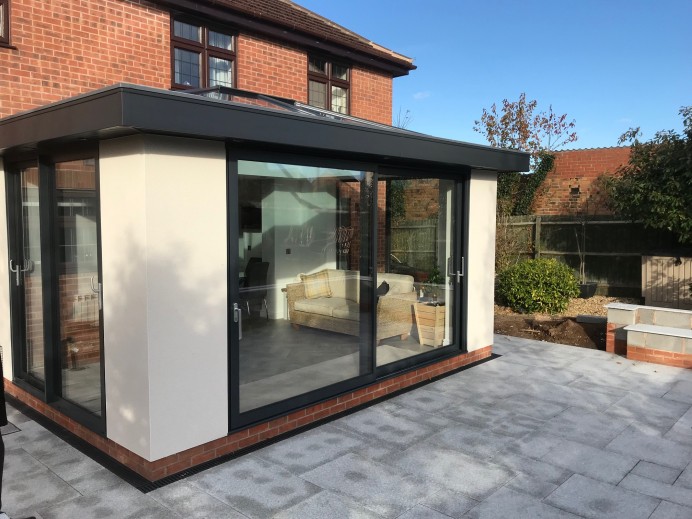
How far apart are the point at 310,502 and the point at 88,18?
21.6 feet

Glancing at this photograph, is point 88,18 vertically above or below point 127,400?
above

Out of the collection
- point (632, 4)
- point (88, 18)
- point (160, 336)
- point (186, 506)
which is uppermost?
point (632, 4)

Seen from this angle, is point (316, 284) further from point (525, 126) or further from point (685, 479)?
point (525, 126)

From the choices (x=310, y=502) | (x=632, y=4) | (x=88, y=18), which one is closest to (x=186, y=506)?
(x=310, y=502)

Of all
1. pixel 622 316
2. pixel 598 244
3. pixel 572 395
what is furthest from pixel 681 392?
pixel 598 244

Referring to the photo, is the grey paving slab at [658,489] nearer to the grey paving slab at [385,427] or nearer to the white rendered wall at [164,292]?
the grey paving slab at [385,427]

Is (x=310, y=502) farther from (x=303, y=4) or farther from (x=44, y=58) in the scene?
(x=303, y=4)

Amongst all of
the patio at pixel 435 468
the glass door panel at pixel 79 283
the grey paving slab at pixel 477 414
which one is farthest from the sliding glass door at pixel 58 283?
the grey paving slab at pixel 477 414

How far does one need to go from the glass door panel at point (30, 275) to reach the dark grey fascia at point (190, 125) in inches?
19.9

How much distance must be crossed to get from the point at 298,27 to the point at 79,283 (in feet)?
21.7

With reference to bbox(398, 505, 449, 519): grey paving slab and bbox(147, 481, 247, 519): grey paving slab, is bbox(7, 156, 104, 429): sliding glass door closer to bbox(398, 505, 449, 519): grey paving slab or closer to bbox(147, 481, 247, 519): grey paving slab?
bbox(147, 481, 247, 519): grey paving slab

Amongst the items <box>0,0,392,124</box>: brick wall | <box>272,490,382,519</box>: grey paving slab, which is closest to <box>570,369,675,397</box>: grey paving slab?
<box>272,490,382,519</box>: grey paving slab

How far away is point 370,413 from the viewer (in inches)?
194

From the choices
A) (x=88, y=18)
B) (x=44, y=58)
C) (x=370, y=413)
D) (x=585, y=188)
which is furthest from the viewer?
(x=585, y=188)
